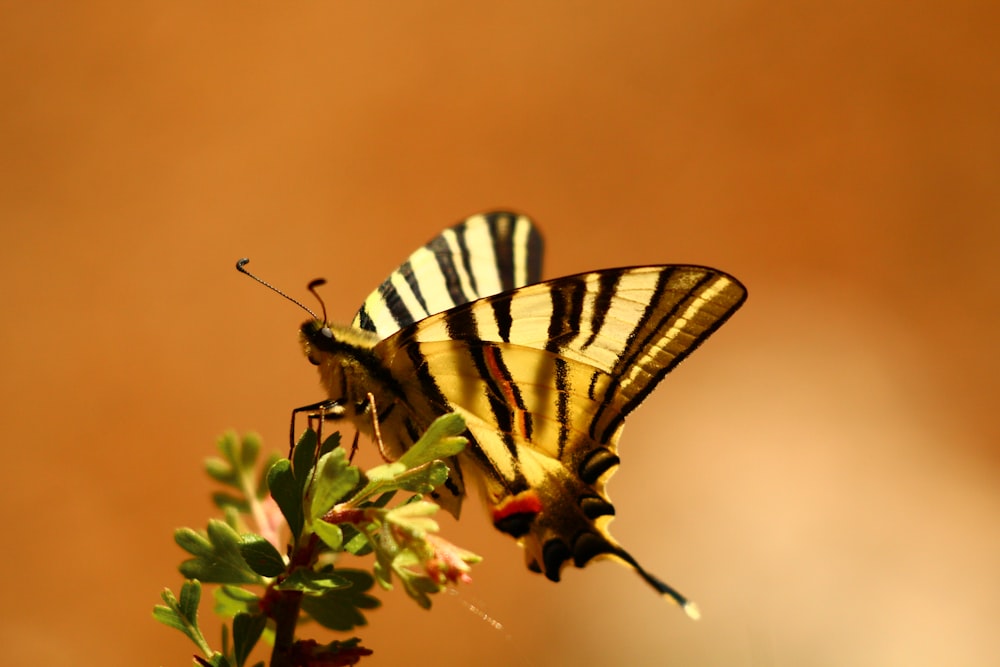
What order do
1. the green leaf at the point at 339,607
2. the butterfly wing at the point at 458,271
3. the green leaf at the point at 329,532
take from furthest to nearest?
the butterfly wing at the point at 458,271, the green leaf at the point at 339,607, the green leaf at the point at 329,532

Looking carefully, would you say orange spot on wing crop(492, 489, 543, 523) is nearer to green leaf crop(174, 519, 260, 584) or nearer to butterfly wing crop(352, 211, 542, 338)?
butterfly wing crop(352, 211, 542, 338)

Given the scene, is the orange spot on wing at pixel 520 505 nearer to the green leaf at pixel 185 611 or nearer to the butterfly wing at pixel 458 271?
the butterfly wing at pixel 458 271

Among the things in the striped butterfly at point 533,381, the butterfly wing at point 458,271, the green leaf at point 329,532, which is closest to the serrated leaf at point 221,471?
the striped butterfly at point 533,381

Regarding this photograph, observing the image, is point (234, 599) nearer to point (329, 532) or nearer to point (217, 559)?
point (217, 559)

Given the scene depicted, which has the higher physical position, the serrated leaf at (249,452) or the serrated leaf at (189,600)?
the serrated leaf at (249,452)

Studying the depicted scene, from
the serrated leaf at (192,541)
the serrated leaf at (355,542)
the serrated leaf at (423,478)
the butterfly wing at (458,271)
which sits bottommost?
the serrated leaf at (355,542)

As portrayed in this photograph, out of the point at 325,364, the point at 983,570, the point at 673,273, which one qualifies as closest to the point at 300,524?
the point at 325,364

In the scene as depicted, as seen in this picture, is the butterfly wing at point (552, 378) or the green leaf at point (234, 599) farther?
the butterfly wing at point (552, 378)
